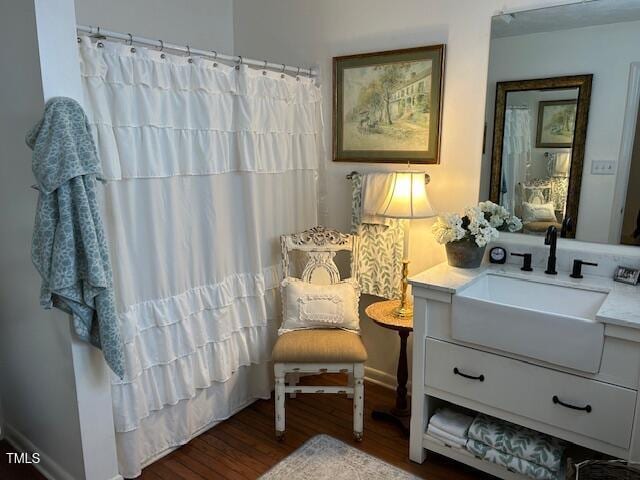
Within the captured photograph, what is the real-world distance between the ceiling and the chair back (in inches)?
51.7

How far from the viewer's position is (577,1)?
2074 millimetres

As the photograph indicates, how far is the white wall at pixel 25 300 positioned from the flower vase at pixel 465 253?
172cm

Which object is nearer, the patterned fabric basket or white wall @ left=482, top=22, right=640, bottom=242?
the patterned fabric basket

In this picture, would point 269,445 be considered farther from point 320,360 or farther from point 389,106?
point 389,106

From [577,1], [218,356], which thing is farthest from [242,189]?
[577,1]

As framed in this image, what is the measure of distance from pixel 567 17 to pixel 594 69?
26 cm

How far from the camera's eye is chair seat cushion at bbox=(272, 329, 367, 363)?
2336 mm

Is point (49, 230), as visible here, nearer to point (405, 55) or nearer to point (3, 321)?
point (3, 321)

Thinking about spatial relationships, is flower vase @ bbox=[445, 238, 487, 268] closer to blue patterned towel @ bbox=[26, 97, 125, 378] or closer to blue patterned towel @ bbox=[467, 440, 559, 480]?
blue patterned towel @ bbox=[467, 440, 559, 480]

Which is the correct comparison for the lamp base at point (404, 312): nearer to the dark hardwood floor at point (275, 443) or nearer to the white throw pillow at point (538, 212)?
the dark hardwood floor at point (275, 443)

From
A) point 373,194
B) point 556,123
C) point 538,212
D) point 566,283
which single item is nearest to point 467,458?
point 566,283

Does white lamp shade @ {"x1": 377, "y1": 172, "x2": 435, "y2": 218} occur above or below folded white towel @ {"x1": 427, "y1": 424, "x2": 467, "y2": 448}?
above

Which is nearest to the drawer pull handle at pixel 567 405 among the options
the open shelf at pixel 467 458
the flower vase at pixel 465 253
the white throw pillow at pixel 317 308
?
the open shelf at pixel 467 458

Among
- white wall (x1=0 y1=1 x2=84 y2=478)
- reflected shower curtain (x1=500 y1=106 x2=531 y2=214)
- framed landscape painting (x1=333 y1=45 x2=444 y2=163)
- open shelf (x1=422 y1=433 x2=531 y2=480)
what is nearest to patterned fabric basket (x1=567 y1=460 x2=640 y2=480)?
open shelf (x1=422 y1=433 x2=531 y2=480)
